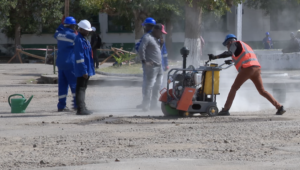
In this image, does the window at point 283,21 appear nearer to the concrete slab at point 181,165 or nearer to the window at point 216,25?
the window at point 216,25

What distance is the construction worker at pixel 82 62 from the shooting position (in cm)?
916

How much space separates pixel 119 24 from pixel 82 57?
29.6m

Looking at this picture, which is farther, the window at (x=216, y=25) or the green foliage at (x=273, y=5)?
the window at (x=216, y=25)

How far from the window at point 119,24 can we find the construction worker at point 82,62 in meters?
27.0

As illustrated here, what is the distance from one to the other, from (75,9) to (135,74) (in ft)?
60.1

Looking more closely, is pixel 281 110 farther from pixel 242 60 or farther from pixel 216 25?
pixel 216 25

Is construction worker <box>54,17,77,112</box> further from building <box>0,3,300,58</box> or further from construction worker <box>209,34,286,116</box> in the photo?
building <box>0,3,300,58</box>

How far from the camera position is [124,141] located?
6684 mm

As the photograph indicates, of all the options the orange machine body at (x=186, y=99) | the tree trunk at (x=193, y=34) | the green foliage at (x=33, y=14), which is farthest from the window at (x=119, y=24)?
the orange machine body at (x=186, y=99)

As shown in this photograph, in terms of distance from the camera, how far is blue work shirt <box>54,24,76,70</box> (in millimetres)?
9680

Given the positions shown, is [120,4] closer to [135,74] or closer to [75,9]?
[135,74]

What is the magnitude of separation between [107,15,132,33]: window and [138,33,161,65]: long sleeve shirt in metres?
26.5

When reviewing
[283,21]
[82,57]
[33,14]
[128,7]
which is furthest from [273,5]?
[82,57]

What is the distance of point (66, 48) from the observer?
9789 mm
